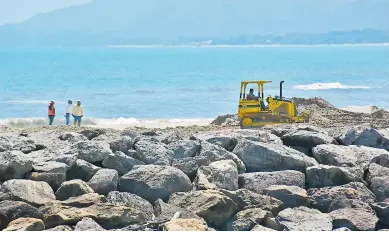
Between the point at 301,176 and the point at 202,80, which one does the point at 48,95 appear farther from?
the point at 301,176

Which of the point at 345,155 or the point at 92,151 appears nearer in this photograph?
the point at 92,151

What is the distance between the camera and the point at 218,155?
39.9 ft

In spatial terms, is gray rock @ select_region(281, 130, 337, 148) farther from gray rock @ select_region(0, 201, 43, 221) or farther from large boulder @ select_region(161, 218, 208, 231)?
gray rock @ select_region(0, 201, 43, 221)

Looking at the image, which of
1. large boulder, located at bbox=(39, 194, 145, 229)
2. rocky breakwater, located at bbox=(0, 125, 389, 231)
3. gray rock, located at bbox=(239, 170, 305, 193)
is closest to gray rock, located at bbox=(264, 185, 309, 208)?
rocky breakwater, located at bbox=(0, 125, 389, 231)

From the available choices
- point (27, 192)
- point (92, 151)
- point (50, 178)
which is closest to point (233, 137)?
point (92, 151)

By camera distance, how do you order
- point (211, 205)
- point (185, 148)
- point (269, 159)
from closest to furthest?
point (211, 205) < point (269, 159) < point (185, 148)

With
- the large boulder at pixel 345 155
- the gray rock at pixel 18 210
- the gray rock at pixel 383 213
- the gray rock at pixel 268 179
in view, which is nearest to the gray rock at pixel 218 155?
the gray rock at pixel 268 179

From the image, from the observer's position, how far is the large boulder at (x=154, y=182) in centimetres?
1092

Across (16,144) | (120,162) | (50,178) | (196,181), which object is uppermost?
(16,144)

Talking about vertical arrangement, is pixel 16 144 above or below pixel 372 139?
above

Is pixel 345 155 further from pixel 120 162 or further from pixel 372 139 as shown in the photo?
pixel 120 162

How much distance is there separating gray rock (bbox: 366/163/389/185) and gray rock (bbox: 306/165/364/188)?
1.09 feet

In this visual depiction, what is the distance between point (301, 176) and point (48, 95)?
43121 millimetres

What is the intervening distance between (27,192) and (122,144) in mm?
2415
